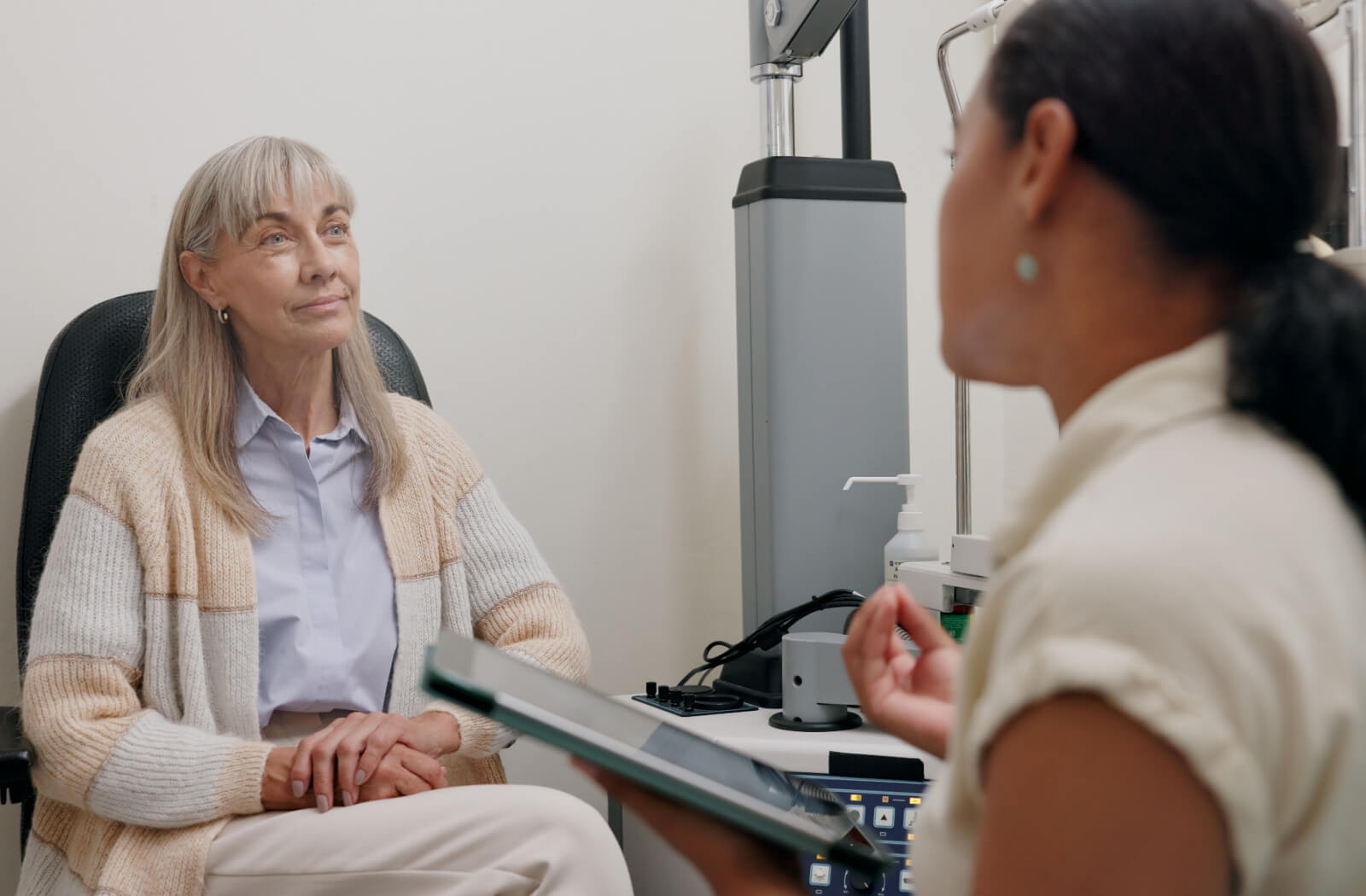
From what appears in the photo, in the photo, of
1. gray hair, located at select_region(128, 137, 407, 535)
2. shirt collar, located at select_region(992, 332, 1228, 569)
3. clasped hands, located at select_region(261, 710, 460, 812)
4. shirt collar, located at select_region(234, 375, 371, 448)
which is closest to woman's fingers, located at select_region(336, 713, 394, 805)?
clasped hands, located at select_region(261, 710, 460, 812)

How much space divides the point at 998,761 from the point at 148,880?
1097mm

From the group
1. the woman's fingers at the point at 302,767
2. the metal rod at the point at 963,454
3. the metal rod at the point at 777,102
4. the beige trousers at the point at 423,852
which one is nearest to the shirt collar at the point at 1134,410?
the beige trousers at the point at 423,852

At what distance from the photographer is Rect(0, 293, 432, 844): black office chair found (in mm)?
1447

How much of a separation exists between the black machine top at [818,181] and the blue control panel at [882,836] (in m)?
0.85

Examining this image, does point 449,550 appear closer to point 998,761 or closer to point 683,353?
point 683,353

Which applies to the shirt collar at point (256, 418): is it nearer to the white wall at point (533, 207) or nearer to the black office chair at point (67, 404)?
the black office chair at point (67, 404)

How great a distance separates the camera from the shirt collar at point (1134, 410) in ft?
1.54

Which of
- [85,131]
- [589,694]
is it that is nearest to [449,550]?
[85,131]

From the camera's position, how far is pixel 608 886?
1271 millimetres

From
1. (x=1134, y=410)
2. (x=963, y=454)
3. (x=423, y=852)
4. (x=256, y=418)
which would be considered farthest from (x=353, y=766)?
(x=1134, y=410)

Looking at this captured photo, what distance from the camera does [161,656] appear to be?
4.44 ft

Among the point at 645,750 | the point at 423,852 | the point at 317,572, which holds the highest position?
the point at 645,750

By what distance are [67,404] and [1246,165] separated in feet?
4.48

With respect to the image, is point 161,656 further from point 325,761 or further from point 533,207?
point 533,207
